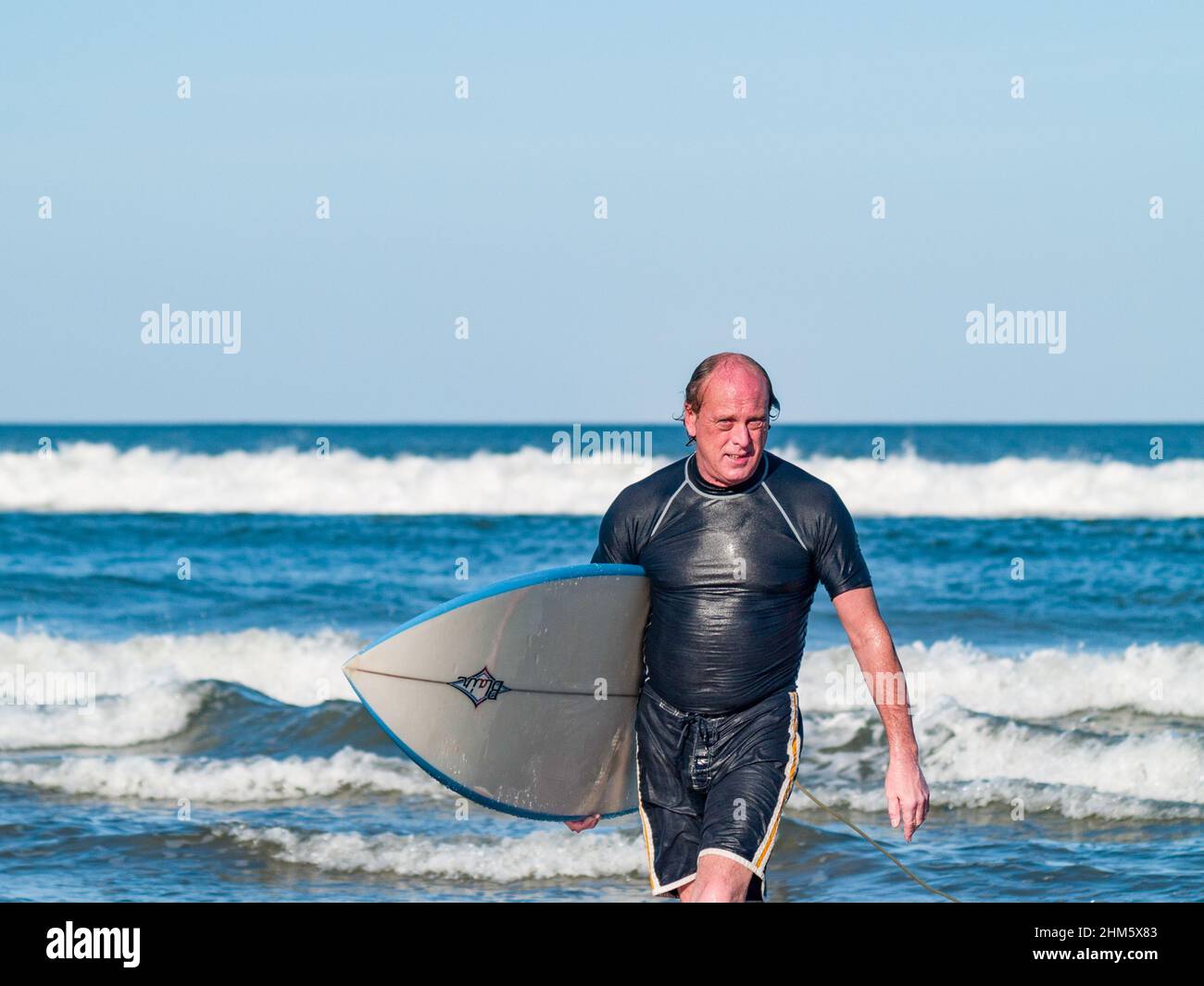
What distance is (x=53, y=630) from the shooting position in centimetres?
1328

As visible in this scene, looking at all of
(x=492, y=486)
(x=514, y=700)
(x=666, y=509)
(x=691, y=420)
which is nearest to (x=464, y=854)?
(x=514, y=700)

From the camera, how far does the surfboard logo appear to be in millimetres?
4344

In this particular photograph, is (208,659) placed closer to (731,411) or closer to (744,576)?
(744,576)

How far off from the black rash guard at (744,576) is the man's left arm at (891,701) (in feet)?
0.21

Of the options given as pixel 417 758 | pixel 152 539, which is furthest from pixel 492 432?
pixel 417 758

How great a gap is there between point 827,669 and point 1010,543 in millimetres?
9459

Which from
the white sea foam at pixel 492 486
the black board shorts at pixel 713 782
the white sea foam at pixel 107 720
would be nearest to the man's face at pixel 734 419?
the black board shorts at pixel 713 782

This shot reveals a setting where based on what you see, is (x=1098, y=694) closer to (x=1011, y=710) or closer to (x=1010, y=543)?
(x=1011, y=710)

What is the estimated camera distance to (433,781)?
8.18m

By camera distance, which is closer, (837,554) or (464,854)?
(837,554)

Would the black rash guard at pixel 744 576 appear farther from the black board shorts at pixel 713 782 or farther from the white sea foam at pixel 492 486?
the white sea foam at pixel 492 486

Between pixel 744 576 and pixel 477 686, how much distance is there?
1093 millimetres

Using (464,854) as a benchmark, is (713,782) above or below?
above

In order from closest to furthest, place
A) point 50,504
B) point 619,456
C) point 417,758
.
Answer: point 417,758
point 50,504
point 619,456
